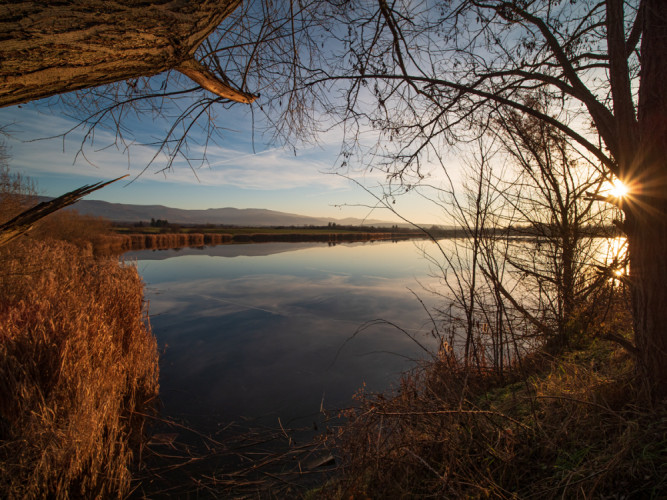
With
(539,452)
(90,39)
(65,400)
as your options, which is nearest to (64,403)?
(65,400)

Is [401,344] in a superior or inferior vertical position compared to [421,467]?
inferior

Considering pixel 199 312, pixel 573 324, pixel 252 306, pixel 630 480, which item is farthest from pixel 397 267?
pixel 630 480

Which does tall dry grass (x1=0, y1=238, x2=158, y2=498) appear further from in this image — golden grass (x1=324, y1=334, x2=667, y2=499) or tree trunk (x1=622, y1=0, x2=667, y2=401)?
tree trunk (x1=622, y1=0, x2=667, y2=401)

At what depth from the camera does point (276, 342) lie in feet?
27.8

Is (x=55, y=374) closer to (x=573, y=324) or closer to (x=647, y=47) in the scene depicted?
(x=647, y=47)

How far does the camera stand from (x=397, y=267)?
21.0 metres

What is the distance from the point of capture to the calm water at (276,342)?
17.8 feet

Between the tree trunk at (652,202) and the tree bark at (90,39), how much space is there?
7.87 ft

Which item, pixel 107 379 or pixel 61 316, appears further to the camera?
pixel 61 316

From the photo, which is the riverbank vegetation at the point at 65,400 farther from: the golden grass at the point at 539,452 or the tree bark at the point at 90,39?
the tree bark at the point at 90,39

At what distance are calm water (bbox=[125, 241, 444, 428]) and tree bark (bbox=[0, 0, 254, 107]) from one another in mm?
2880

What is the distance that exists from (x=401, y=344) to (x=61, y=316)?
21.8 feet

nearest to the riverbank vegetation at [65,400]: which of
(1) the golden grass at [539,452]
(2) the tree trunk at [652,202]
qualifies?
(1) the golden grass at [539,452]

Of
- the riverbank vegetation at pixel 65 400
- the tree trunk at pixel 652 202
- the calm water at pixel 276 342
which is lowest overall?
the calm water at pixel 276 342
